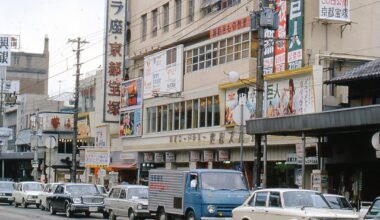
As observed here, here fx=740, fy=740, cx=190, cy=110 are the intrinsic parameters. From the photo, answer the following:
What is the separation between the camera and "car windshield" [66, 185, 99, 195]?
3509 cm

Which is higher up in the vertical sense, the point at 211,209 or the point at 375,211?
the point at 375,211

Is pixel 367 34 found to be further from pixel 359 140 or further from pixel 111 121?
pixel 111 121

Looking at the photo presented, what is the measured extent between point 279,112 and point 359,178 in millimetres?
5690

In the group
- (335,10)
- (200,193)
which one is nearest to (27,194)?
(335,10)

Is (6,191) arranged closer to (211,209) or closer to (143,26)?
(143,26)

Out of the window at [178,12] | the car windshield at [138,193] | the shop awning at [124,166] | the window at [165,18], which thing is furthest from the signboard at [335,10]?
the shop awning at [124,166]

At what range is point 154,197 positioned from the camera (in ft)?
90.1

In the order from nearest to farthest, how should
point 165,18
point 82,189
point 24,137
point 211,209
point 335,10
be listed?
point 211,209 < point 82,189 < point 335,10 < point 165,18 < point 24,137

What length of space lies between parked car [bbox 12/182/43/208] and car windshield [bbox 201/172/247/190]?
70.3 feet

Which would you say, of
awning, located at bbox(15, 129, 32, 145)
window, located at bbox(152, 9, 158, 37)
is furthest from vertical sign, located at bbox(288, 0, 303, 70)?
awning, located at bbox(15, 129, 32, 145)

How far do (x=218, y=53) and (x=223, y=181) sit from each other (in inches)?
802

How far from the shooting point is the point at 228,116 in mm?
41688

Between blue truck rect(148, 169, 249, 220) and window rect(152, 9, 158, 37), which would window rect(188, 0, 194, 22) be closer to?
window rect(152, 9, 158, 37)

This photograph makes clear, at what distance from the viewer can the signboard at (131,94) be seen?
5388cm
